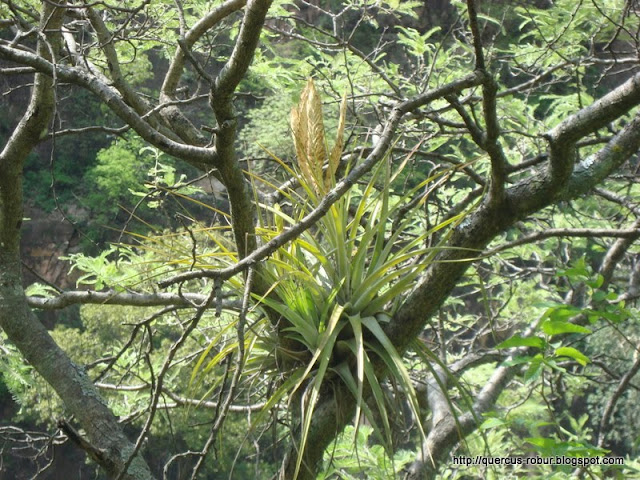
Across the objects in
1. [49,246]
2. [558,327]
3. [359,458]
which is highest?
[49,246]

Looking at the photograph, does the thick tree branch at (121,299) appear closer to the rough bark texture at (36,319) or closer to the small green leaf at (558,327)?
the rough bark texture at (36,319)

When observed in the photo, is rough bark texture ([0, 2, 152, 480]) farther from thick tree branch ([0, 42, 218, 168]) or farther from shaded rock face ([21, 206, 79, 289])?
shaded rock face ([21, 206, 79, 289])

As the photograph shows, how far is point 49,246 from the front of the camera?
1253 cm

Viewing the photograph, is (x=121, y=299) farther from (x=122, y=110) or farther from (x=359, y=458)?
(x=359, y=458)

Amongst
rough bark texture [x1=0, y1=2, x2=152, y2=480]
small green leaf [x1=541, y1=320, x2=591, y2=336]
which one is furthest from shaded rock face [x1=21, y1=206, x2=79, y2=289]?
small green leaf [x1=541, y1=320, x2=591, y2=336]

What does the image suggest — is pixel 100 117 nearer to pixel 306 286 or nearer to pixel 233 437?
pixel 233 437

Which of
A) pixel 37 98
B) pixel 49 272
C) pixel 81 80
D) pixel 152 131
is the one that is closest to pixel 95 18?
pixel 37 98

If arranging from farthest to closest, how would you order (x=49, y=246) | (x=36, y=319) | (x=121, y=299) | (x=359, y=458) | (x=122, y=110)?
(x=49, y=246), (x=359, y=458), (x=36, y=319), (x=121, y=299), (x=122, y=110)

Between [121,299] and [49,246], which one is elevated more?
[49,246]

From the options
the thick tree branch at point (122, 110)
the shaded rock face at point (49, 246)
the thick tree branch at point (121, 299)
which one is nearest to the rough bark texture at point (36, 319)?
the thick tree branch at point (121, 299)

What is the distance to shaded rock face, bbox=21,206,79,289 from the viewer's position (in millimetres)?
12375

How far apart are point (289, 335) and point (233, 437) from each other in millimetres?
7533

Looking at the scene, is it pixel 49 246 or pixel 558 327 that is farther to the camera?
pixel 49 246

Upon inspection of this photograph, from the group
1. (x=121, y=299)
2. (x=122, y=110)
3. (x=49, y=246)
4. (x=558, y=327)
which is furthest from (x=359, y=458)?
(x=49, y=246)
